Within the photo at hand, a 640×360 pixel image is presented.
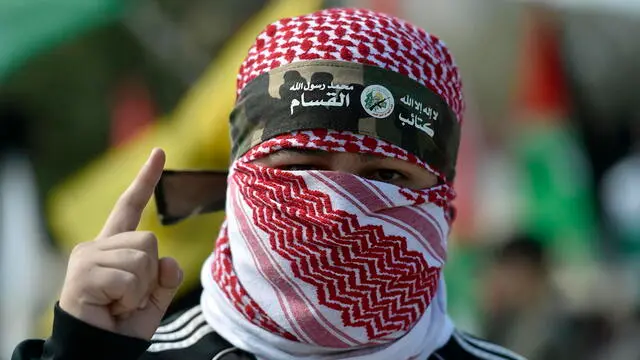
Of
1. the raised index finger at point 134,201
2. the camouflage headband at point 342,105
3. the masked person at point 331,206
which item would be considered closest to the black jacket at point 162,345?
the masked person at point 331,206

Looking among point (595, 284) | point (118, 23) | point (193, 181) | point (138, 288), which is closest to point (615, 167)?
point (595, 284)

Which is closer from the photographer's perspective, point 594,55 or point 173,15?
point 173,15

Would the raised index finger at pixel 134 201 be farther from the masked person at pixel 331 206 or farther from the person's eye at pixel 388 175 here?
the person's eye at pixel 388 175

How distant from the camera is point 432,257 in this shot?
2.71m


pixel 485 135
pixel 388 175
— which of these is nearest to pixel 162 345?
pixel 388 175

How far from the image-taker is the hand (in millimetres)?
2182

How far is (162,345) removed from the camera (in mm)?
2672

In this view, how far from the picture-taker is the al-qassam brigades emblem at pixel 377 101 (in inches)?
104

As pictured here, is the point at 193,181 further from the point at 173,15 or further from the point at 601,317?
the point at 173,15

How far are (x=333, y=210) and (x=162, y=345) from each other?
0.52 m

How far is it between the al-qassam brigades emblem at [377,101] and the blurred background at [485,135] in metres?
3.43

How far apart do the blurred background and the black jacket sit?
10.8 feet

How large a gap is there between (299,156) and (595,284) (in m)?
6.80

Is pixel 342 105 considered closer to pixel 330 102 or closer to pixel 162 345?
pixel 330 102
